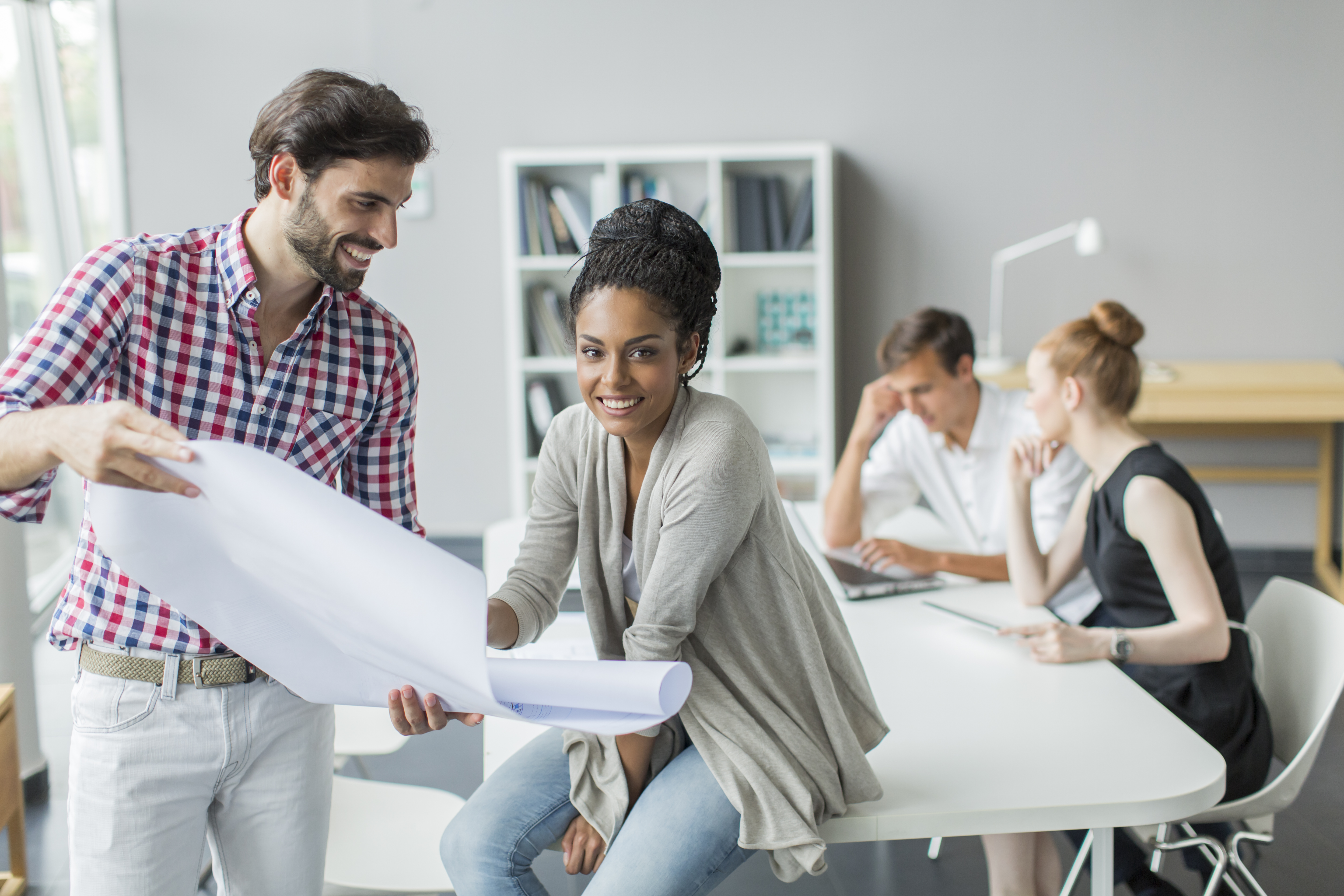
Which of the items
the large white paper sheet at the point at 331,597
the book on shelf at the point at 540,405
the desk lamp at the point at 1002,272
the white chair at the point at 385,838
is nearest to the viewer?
the large white paper sheet at the point at 331,597

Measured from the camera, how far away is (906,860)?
232cm

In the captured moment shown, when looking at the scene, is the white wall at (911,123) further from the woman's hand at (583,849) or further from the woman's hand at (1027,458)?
the woman's hand at (583,849)

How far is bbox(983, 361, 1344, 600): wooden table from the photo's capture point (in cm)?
402

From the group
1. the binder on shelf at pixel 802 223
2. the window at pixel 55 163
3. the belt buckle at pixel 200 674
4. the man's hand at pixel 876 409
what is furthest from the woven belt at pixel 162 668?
the binder on shelf at pixel 802 223

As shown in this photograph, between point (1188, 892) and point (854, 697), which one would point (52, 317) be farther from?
point (1188, 892)

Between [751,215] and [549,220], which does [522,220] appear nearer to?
[549,220]

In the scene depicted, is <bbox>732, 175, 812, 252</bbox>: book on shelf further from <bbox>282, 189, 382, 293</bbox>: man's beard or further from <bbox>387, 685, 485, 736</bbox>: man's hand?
<bbox>387, 685, 485, 736</bbox>: man's hand

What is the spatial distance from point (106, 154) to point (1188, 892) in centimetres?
501

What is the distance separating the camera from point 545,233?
4.48m

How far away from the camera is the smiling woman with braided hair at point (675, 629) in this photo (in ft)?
3.84

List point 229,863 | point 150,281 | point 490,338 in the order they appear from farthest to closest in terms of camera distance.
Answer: point 490,338
point 229,863
point 150,281

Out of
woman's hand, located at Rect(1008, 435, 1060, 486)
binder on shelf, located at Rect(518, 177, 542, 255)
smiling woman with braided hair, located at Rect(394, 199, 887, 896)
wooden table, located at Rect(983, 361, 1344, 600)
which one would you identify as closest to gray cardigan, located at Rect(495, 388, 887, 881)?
smiling woman with braided hair, located at Rect(394, 199, 887, 896)

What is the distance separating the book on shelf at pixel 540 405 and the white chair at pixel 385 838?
278cm

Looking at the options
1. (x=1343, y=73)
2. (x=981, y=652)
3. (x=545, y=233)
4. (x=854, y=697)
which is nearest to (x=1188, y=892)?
(x=981, y=652)
